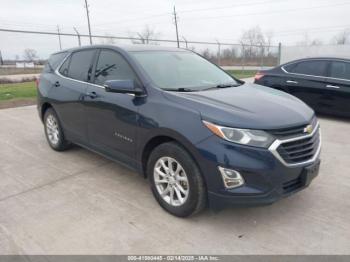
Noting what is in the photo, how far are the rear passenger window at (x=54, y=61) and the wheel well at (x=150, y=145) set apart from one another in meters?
2.54

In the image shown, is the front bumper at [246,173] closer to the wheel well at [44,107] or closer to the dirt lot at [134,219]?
the dirt lot at [134,219]

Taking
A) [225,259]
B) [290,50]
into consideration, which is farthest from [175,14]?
[225,259]

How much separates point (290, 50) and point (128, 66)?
877 inches

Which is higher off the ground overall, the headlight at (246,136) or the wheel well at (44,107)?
the headlight at (246,136)

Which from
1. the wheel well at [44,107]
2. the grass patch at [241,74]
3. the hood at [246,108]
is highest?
the hood at [246,108]

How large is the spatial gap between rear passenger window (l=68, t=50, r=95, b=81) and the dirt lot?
1273mm

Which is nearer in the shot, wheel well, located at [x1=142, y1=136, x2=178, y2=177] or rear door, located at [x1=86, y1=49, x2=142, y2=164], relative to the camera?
wheel well, located at [x1=142, y1=136, x2=178, y2=177]

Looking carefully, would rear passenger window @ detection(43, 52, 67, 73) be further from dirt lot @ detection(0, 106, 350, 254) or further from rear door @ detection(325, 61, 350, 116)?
rear door @ detection(325, 61, 350, 116)

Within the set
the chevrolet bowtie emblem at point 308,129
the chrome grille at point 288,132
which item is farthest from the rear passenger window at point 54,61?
the chevrolet bowtie emblem at point 308,129

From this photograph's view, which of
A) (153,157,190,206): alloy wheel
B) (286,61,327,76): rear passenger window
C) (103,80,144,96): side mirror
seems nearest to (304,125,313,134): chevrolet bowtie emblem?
(153,157,190,206): alloy wheel

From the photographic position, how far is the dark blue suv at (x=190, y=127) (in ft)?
8.93

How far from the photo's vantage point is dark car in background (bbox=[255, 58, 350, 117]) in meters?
7.07

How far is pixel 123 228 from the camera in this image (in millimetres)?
3010

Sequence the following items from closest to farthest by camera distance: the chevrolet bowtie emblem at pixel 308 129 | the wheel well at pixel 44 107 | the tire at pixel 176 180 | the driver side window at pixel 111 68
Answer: the tire at pixel 176 180 < the chevrolet bowtie emblem at pixel 308 129 < the driver side window at pixel 111 68 < the wheel well at pixel 44 107
